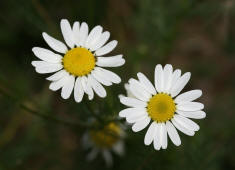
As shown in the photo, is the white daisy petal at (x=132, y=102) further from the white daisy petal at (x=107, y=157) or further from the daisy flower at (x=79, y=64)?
the white daisy petal at (x=107, y=157)

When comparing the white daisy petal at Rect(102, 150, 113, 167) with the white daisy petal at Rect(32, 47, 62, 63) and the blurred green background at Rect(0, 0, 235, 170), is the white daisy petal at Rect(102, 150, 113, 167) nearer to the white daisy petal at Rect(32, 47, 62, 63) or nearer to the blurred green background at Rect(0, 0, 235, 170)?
the blurred green background at Rect(0, 0, 235, 170)

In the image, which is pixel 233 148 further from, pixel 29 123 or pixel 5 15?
pixel 5 15

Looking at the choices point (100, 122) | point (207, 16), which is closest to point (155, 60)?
point (207, 16)

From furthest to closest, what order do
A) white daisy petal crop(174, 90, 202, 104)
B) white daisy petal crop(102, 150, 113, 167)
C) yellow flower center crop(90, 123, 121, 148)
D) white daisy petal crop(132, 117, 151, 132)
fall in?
white daisy petal crop(102, 150, 113, 167) → yellow flower center crop(90, 123, 121, 148) → white daisy petal crop(174, 90, 202, 104) → white daisy petal crop(132, 117, 151, 132)

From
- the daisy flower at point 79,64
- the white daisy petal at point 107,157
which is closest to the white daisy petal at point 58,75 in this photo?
the daisy flower at point 79,64

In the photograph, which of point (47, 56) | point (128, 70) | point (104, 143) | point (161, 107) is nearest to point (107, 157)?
point (104, 143)

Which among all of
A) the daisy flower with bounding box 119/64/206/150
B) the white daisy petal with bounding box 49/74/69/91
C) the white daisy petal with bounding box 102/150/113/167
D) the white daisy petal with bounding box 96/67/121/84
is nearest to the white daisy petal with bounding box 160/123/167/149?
the daisy flower with bounding box 119/64/206/150
